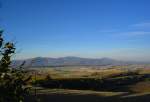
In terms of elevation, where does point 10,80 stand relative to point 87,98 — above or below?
above

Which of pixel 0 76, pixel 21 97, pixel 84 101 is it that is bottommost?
pixel 84 101

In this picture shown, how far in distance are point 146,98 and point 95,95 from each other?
24.6 feet

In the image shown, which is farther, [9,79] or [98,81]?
[98,81]

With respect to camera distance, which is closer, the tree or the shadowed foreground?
the tree

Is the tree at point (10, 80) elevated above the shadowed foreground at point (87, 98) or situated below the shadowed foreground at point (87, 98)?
above

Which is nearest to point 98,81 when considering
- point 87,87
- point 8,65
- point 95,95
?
point 87,87

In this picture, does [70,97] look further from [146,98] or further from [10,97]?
[10,97]

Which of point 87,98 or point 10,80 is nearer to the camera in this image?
point 10,80

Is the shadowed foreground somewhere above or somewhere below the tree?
below

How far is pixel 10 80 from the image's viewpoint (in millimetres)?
10266

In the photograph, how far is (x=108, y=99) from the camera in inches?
1831

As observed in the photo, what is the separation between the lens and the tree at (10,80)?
32.6ft

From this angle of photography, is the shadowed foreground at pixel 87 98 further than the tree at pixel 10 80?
Yes

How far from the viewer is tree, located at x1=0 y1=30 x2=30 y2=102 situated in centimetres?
992
